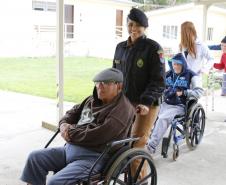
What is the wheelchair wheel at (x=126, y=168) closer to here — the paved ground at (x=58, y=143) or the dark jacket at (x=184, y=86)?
the paved ground at (x=58, y=143)

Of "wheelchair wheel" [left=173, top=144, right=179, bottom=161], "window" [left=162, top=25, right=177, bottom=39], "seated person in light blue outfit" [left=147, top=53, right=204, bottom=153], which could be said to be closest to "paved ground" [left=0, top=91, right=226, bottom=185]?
"wheelchair wheel" [left=173, top=144, right=179, bottom=161]

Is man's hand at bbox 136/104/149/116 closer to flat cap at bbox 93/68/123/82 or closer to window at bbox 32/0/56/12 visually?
flat cap at bbox 93/68/123/82

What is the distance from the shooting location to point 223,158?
4.12m

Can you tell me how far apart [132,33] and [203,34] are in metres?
5.06

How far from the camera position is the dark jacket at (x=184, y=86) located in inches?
160

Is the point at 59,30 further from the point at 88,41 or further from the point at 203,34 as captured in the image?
the point at 88,41

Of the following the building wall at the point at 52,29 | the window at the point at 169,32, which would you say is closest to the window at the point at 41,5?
the building wall at the point at 52,29

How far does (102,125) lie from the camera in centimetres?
243

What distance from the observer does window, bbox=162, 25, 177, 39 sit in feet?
61.1

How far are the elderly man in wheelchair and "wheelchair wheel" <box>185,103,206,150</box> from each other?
59.8 inches

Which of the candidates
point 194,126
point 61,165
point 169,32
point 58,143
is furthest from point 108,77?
point 169,32

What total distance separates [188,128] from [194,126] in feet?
0.53

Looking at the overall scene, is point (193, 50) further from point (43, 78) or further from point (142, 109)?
point (43, 78)

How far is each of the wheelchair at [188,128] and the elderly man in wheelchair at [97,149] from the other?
1.30 metres
